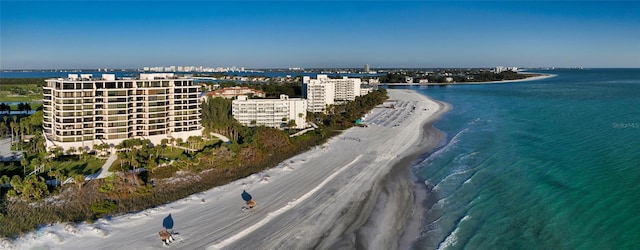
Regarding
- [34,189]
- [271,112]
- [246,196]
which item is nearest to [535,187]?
[246,196]

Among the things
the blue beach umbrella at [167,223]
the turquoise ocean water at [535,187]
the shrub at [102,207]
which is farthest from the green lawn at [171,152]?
the turquoise ocean water at [535,187]

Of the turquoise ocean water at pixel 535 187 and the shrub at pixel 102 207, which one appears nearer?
the turquoise ocean water at pixel 535 187

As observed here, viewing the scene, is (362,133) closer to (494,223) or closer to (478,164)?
(478,164)

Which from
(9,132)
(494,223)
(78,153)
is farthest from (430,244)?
(9,132)

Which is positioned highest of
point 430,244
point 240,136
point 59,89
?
point 59,89

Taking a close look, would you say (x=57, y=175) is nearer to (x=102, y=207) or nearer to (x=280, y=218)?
(x=102, y=207)

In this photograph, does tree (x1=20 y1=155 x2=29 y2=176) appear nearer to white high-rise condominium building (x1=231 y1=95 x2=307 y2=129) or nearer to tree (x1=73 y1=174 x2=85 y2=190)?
tree (x1=73 y1=174 x2=85 y2=190)

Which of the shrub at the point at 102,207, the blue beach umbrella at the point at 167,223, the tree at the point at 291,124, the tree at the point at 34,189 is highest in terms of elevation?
the tree at the point at 291,124

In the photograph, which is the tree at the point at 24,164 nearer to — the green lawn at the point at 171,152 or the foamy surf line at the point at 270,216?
the green lawn at the point at 171,152
